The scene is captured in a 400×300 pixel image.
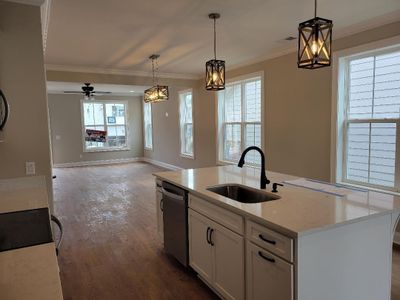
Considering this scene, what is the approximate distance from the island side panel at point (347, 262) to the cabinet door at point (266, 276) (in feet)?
0.24

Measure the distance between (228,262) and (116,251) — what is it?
5.79 feet

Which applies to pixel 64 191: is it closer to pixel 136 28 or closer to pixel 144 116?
pixel 136 28

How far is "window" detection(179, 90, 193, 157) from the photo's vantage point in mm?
7934

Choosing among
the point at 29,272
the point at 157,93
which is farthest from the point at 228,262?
the point at 157,93

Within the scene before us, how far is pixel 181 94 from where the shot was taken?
8.17 metres

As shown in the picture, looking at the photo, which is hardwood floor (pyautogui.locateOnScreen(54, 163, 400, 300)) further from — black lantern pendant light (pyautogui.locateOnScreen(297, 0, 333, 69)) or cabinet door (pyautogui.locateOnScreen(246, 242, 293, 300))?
black lantern pendant light (pyautogui.locateOnScreen(297, 0, 333, 69))

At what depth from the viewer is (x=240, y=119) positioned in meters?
6.02

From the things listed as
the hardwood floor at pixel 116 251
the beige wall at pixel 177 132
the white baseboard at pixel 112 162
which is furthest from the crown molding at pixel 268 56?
the white baseboard at pixel 112 162

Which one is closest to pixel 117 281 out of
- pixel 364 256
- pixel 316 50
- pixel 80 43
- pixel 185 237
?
pixel 185 237

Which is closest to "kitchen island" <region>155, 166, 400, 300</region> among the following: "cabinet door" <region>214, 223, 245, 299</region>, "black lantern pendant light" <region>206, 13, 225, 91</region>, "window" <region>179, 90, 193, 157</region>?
"cabinet door" <region>214, 223, 245, 299</region>

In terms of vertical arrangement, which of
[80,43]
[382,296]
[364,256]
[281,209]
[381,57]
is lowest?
[382,296]

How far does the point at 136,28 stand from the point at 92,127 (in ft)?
25.2

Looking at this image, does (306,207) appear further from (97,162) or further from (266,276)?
(97,162)

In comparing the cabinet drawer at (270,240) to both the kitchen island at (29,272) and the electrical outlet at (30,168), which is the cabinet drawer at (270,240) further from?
the electrical outlet at (30,168)
